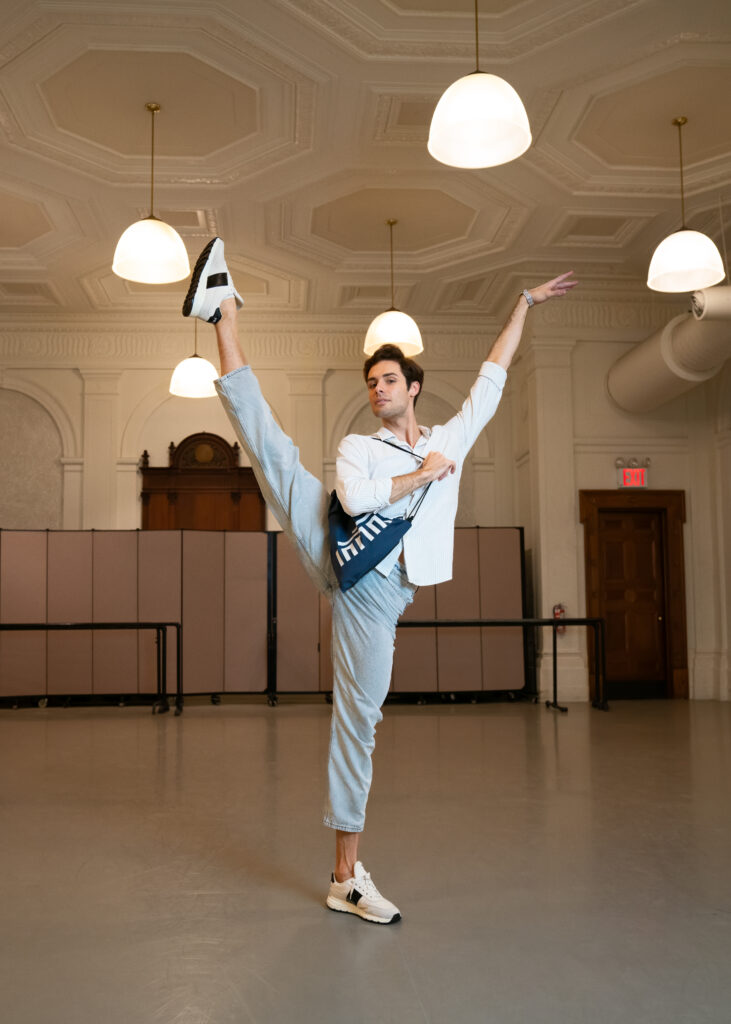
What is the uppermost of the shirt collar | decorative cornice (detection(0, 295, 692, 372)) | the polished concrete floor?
decorative cornice (detection(0, 295, 692, 372))

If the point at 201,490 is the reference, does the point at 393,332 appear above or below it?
above

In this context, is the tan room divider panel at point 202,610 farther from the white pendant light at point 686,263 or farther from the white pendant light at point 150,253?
the white pendant light at point 686,263

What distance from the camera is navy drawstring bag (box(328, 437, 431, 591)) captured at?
8.72ft

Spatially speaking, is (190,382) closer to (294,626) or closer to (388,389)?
(294,626)

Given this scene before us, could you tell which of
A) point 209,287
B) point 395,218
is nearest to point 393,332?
point 395,218

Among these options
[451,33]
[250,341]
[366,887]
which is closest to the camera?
[366,887]

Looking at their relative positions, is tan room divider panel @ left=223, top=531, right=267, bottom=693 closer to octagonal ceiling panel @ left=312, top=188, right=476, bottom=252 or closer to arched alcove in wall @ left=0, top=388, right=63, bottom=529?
arched alcove in wall @ left=0, top=388, right=63, bottom=529

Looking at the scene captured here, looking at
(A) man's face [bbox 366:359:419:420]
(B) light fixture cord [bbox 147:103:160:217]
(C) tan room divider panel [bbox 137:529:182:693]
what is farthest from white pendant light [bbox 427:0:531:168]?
(C) tan room divider panel [bbox 137:529:182:693]

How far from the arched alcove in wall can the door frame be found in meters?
6.45

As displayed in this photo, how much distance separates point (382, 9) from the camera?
5.62 m

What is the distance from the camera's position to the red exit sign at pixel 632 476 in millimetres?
10328

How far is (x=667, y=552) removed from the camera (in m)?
10.4

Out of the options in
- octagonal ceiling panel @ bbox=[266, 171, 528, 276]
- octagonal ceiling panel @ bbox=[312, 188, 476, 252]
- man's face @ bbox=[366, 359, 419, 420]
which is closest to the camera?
man's face @ bbox=[366, 359, 419, 420]

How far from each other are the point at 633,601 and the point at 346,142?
615cm
